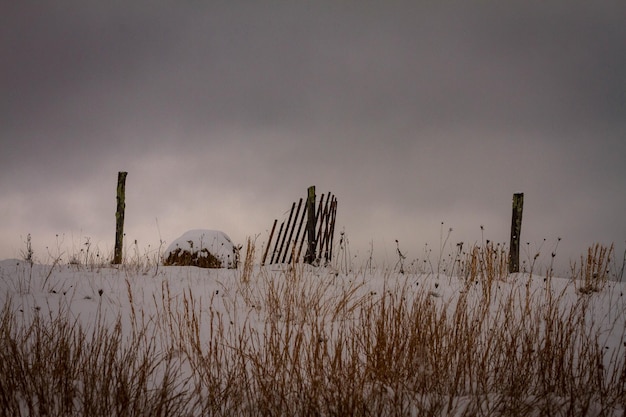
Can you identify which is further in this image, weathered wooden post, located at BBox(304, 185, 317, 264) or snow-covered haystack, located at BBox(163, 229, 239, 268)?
snow-covered haystack, located at BBox(163, 229, 239, 268)

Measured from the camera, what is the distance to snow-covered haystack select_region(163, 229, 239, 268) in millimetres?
9734

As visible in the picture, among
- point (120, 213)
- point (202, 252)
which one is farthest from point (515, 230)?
point (120, 213)

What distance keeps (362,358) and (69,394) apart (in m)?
2.18

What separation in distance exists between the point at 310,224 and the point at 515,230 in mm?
4099

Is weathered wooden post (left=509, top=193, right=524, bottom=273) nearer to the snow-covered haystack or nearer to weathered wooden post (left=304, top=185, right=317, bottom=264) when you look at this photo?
weathered wooden post (left=304, top=185, right=317, bottom=264)

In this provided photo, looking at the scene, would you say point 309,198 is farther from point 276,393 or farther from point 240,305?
Result: point 276,393

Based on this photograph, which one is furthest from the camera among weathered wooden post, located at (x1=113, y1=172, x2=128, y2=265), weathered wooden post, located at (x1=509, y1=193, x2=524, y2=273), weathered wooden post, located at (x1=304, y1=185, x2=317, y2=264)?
weathered wooden post, located at (x1=113, y1=172, x2=128, y2=265)

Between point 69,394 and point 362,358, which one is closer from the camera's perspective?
point 69,394

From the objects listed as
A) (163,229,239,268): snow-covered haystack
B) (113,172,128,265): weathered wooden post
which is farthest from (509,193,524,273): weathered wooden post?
(113,172,128,265): weathered wooden post

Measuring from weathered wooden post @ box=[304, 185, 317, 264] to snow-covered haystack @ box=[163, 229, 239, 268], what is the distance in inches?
63.8

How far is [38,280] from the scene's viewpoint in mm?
5934

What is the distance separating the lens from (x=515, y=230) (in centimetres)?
869

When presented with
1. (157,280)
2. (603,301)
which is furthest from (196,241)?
(603,301)

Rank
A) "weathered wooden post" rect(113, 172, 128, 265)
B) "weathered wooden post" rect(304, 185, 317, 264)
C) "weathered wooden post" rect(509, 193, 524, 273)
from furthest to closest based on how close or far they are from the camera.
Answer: "weathered wooden post" rect(113, 172, 128, 265) < "weathered wooden post" rect(304, 185, 317, 264) < "weathered wooden post" rect(509, 193, 524, 273)
